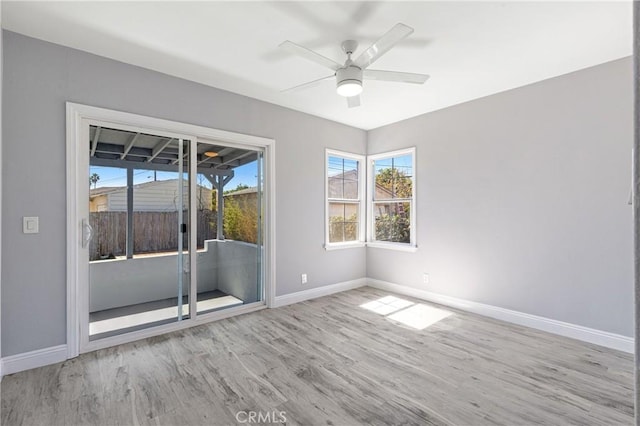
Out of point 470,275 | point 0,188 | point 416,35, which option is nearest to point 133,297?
point 0,188

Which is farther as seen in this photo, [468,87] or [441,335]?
[468,87]

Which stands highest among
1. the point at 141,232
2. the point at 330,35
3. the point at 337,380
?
the point at 330,35

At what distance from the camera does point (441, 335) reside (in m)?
3.08

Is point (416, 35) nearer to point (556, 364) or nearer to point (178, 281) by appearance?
point (556, 364)

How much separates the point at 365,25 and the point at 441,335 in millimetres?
2934

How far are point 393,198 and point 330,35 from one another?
2863mm

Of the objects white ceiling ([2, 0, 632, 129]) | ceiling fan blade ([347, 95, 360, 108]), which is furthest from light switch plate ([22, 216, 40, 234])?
ceiling fan blade ([347, 95, 360, 108])

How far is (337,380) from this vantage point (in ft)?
7.50

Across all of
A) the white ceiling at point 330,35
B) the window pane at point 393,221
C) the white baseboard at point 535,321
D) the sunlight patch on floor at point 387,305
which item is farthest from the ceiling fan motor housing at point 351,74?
the white baseboard at point 535,321

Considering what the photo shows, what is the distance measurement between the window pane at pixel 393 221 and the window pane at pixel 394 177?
15 cm

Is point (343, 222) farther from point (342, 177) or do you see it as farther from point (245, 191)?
point (245, 191)

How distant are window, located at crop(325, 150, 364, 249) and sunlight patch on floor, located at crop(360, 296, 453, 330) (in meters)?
1.08

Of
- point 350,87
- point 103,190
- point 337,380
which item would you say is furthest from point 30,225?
point 350,87

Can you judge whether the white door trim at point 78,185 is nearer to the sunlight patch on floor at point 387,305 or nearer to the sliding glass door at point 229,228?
the sliding glass door at point 229,228
